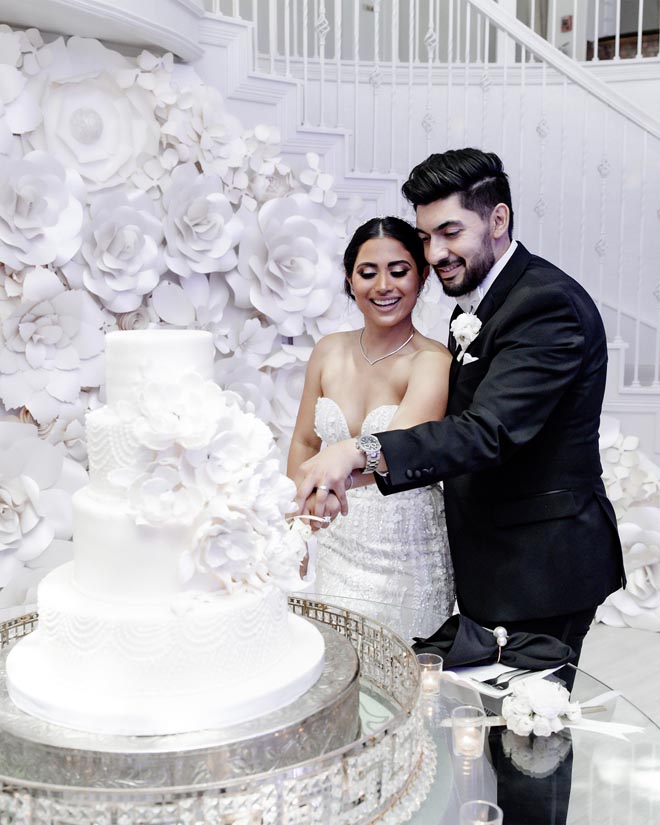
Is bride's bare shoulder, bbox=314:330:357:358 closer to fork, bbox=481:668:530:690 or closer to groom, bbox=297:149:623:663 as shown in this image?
groom, bbox=297:149:623:663

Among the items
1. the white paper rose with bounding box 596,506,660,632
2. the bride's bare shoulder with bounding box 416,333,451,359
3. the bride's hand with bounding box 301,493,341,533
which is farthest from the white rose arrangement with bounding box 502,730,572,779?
the white paper rose with bounding box 596,506,660,632

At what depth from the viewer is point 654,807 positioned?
147cm

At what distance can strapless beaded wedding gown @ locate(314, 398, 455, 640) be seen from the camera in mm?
2699

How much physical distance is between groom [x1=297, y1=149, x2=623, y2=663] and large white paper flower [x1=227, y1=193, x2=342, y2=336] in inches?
51.6

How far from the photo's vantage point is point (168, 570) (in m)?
1.37

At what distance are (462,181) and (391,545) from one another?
1058 mm

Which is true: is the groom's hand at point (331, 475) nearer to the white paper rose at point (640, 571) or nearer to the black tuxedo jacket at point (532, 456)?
the black tuxedo jacket at point (532, 456)

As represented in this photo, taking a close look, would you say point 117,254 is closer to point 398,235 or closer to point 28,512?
point 28,512

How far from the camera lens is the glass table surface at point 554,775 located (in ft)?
4.73

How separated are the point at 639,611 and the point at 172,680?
3756mm

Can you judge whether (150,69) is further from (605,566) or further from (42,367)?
(605,566)

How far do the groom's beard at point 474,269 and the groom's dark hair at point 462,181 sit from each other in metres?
0.09

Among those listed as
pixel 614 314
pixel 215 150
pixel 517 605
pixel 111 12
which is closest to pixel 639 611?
pixel 614 314

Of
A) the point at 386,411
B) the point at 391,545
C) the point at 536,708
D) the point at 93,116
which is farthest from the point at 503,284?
the point at 93,116
